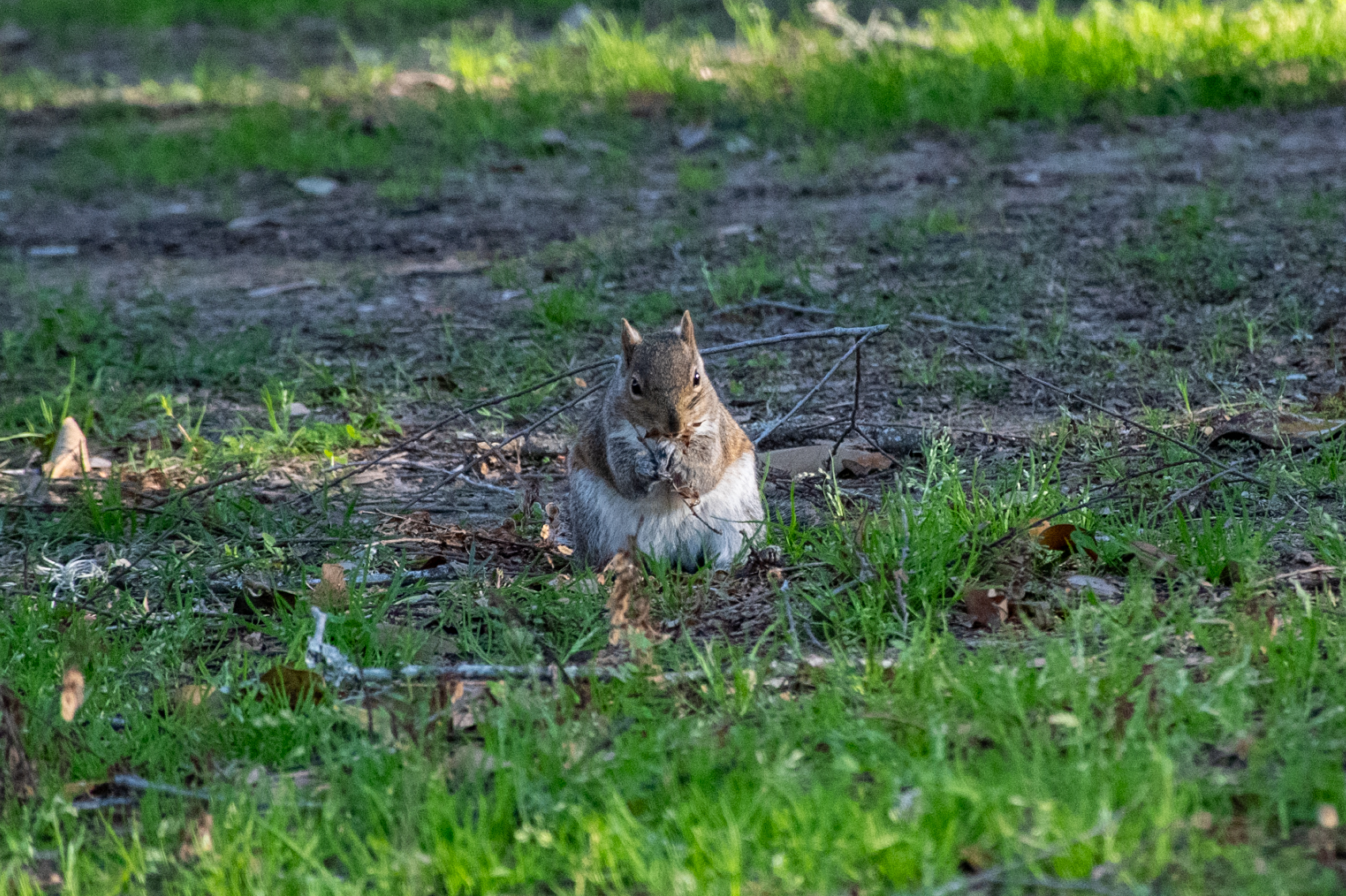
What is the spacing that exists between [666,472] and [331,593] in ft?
2.79

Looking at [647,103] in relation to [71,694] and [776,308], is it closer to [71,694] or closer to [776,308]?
[776,308]

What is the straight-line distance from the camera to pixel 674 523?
3.52 m

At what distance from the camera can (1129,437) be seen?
4172 mm

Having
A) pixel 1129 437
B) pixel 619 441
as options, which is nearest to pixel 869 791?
pixel 619 441

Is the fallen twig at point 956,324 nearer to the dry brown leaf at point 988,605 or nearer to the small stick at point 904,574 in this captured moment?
the small stick at point 904,574

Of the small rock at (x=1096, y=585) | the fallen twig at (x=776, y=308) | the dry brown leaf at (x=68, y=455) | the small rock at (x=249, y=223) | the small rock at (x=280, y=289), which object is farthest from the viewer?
the small rock at (x=249, y=223)

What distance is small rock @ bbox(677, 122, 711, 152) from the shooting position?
7961mm

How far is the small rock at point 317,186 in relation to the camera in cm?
782

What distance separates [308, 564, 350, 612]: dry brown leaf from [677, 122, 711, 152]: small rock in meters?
5.07

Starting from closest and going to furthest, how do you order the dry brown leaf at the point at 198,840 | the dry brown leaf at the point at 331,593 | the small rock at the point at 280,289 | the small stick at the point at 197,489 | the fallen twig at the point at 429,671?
the dry brown leaf at the point at 198,840
the fallen twig at the point at 429,671
the dry brown leaf at the point at 331,593
the small stick at the point at 197,489
the small rock at the point at 280,289

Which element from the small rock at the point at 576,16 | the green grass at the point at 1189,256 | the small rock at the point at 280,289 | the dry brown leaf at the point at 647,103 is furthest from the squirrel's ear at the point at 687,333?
the small rock at the point at 576,16

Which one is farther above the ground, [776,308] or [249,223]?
[776,308]

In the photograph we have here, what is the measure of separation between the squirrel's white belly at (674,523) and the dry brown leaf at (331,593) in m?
0.63

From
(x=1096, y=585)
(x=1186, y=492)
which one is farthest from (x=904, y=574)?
(x=1186, y=492)
